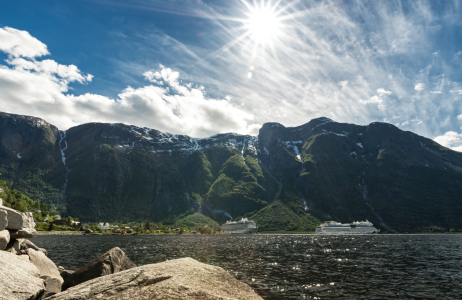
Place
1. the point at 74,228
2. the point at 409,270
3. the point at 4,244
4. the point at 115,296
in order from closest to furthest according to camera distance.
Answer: the point at 115,296, the point at 4,244, the point at 409,270, the point at 74,228

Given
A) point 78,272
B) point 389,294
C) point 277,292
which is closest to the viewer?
point 78,272

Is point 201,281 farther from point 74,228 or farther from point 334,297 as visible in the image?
point 74,228

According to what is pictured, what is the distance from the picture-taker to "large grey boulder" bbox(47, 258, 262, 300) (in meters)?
6.86

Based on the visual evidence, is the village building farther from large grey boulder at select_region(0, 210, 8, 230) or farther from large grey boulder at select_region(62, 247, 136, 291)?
large grey boulder at select_region(0, 210, 8, 230)

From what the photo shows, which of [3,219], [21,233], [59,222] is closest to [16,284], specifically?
[3,219]

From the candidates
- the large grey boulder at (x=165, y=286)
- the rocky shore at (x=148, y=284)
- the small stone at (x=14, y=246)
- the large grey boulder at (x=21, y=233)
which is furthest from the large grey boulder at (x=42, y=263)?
the large grey boulder at (x=165, y=286)

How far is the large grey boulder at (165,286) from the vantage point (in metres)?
6.86

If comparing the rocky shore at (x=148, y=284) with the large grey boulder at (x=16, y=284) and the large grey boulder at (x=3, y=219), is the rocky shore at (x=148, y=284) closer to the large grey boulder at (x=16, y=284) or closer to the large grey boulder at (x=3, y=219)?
the large grey boulder at (x=16, y=284)

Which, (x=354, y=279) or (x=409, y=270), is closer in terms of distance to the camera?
(x=354, y=279)

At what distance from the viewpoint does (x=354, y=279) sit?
2439cm

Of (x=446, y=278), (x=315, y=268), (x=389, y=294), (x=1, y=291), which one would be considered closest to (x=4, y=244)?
(x=1, y=291)

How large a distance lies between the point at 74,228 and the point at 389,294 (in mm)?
208678

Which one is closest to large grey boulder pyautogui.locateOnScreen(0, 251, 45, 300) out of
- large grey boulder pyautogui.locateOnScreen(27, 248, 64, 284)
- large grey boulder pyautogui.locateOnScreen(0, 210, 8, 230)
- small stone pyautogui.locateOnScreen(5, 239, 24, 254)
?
large grey boulder pyautogui.locateOnScreen(0, 210, 8, 230)

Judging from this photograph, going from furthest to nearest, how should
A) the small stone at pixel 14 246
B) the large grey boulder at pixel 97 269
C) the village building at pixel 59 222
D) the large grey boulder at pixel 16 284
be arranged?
the village building at pixel 59 222 → the small stone at pixel 14 246 → the large grey boulder at pixel 97 269 → the large grey boulder at pixel 16 284
